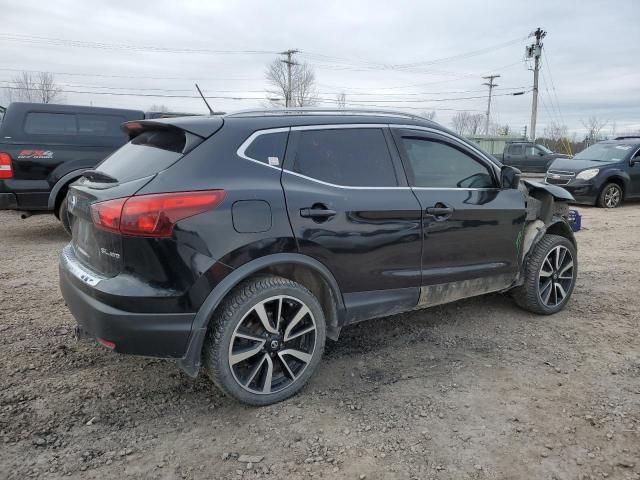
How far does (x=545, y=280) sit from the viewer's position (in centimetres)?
450

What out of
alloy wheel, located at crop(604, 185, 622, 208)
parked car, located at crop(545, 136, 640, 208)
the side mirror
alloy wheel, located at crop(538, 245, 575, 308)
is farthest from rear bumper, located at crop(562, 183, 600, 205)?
the side mirror

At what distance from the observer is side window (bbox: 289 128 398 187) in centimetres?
311

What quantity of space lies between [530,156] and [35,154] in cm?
2096

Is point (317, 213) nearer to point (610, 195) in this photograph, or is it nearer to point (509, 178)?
point (509, 178)

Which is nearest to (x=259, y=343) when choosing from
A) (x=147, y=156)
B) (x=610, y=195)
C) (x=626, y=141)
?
(x=147, y=156)

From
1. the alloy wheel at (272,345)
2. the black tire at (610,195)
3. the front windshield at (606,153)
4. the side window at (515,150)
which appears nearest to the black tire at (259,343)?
the alloy wheel at (272,345)

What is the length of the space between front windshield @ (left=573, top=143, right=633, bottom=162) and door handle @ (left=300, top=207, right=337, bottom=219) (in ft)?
39.5

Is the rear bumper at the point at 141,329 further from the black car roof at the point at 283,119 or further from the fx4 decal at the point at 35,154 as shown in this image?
the fx4 decal at the point at 35,154

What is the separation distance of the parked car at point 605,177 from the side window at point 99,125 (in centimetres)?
1021

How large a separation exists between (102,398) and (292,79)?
52.8 m

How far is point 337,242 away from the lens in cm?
307

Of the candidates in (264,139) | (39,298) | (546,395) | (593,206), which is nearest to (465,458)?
(546,395)

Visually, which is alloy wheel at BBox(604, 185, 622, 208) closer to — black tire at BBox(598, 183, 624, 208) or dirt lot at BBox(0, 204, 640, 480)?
black tire at BBox(598, 183, 624, 208)

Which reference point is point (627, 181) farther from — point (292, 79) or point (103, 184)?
point (292, 79)
